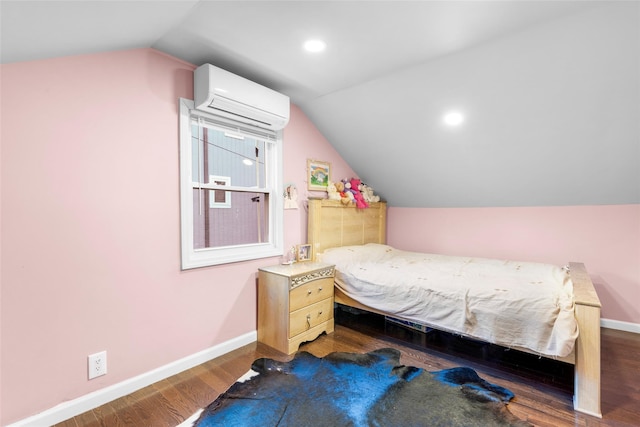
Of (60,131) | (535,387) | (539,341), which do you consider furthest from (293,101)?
(535,387)

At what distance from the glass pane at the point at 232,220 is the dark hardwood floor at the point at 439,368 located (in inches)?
36.7

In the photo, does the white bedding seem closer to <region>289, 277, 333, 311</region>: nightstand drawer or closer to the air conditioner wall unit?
<region>289, 277, 333, 311</region>: nightstand drawer

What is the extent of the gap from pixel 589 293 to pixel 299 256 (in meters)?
2.18

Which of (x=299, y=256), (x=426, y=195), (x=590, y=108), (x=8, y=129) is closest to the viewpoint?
(x=8, y=129)

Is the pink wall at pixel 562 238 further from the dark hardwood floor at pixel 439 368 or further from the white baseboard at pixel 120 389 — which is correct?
the white baseboard at pixel 120 389

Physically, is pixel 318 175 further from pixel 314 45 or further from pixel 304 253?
pixel 314 45

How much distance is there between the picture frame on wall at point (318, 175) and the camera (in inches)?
129

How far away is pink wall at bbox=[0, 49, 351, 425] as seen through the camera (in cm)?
155

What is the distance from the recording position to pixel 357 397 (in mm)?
1854

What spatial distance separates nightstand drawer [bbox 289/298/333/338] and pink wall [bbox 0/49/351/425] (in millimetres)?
623

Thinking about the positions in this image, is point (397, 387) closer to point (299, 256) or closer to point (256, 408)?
point (256, 408)

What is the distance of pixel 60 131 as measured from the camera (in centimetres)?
167

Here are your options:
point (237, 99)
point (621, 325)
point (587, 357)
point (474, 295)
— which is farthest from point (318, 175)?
point (621, 325)

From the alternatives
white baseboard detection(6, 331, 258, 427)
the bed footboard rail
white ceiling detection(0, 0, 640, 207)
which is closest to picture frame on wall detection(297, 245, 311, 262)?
white baseboard detection(6, 331, 258, 427)
